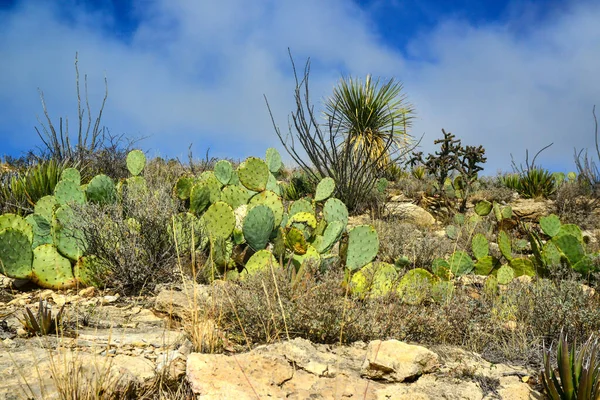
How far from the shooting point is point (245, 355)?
2.44 meters

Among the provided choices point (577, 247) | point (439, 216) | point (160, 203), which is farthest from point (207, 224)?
point (439, 216)

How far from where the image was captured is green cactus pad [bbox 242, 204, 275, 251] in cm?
425

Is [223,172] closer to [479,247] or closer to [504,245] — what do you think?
[479,247]

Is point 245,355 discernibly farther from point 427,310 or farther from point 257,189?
point 257,189

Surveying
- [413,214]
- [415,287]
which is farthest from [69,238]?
[413,214]

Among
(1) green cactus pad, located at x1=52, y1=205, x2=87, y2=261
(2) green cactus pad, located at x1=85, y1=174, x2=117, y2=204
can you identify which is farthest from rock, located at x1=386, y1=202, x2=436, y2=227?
(1) green cactus pad, located at x1=52, y1=205, x2=87, y2=261

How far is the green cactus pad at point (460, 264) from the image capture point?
4.73m

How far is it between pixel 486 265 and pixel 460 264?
1.37ft

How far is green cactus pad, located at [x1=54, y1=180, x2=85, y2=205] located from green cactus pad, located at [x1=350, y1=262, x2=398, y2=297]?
2.77 metres

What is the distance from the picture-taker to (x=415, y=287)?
3.81 m

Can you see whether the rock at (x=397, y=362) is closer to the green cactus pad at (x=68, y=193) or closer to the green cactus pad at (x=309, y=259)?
the green cactus pad at (x=309, y=259)

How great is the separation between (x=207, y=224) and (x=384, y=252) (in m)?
2.46

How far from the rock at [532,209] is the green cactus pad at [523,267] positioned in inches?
197

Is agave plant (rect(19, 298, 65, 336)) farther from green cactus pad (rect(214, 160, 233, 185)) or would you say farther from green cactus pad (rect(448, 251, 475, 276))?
green cactus pad (rect(448, 251, 475, 276))
